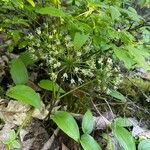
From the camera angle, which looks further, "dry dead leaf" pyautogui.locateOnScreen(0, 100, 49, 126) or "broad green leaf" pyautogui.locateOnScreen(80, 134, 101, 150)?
"dry dead leaf" pyautogui.locateOnScreen(0, 100, 49, 126)

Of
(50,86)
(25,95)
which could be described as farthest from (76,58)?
(25,95)

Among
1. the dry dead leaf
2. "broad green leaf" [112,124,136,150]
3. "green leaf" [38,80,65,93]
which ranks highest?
"green leaf" [38,80,65,93]

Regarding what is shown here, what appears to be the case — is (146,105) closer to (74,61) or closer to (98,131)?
(98,131)

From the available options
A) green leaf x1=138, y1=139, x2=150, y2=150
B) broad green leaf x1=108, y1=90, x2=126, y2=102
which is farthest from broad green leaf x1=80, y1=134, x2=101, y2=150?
broad green leaf x1=108, y1=90, x2=126, y2=102

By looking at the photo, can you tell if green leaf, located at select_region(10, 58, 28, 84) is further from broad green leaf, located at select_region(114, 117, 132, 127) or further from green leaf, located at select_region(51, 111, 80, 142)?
broad green leaf, located at select_region(114, 117, 132, 127)

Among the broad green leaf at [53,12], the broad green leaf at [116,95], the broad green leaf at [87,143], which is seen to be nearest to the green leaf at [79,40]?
the broad green leaf at [53,12]

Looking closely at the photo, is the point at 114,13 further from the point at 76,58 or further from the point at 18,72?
the point at 18,72
